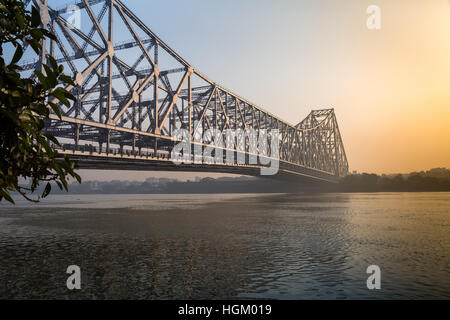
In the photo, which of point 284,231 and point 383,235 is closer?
point 383,235

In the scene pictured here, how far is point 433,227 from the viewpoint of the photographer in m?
23.6

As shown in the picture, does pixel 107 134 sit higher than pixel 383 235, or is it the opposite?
pixel 107 134

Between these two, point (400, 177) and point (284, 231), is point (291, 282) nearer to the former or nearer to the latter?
point (284, 231)

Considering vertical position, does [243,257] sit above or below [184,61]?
below

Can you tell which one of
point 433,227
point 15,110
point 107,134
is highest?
point 107,134

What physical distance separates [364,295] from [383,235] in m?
12.5

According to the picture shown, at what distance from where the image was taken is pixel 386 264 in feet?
41.1

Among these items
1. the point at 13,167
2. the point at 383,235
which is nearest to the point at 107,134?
the point at 383,235

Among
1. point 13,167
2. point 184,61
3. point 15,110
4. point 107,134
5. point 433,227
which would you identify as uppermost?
point 184,61
